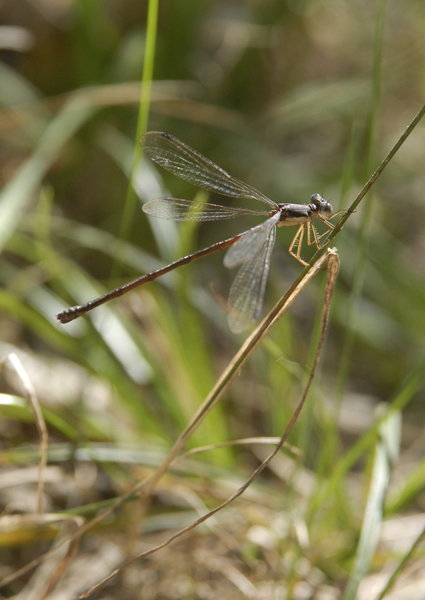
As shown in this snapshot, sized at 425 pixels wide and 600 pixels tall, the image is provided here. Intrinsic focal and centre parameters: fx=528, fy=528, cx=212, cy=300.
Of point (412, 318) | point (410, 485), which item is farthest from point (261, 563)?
point (412, 318)

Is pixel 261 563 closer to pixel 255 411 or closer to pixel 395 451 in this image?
pixel 395 451

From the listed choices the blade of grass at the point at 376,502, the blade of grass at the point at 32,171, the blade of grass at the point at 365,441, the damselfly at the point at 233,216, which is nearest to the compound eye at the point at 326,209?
the damselfly at the point at 233,216

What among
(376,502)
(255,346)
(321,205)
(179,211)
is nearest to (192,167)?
(179,211)

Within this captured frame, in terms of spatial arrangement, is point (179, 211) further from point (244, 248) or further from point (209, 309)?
point (209, 309)

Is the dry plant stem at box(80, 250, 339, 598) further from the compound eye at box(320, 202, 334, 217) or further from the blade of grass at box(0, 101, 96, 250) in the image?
the blade of grass at box(0, 101, 96, 250)

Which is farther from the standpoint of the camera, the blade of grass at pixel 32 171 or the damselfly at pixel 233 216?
the blade of grass at pixel 32 171

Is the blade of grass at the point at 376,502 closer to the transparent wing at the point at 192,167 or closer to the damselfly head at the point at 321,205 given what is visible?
the damselfly head at the point at 321,205

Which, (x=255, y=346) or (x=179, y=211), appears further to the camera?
(x=179, y=211)
